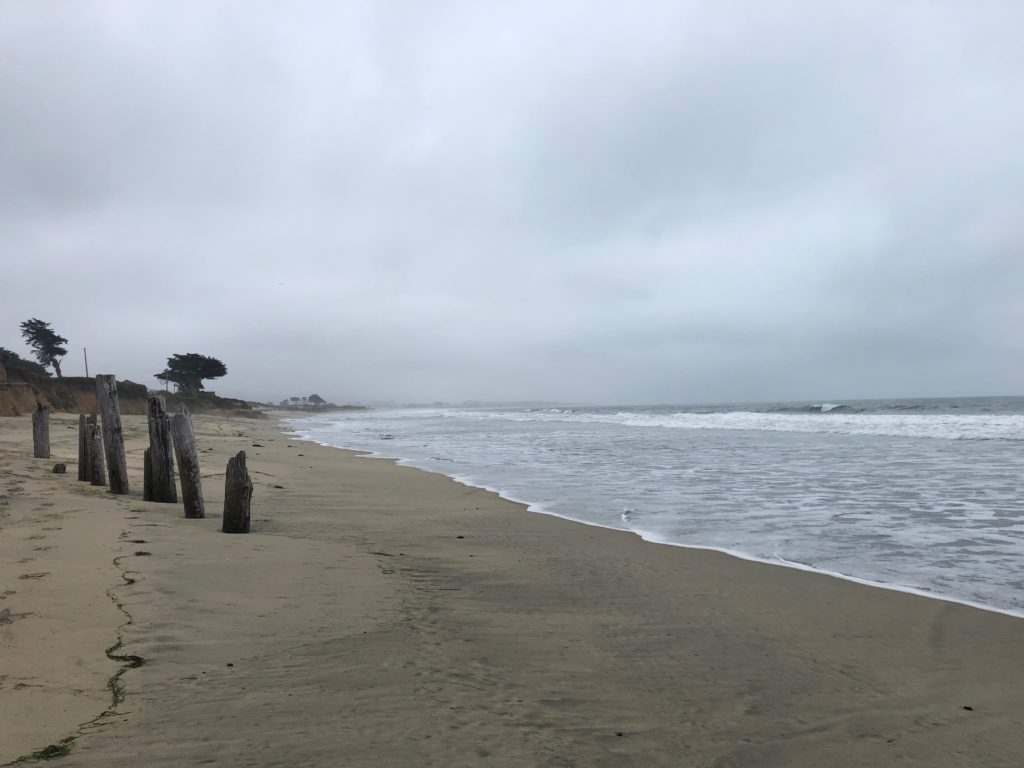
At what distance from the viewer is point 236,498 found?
697 centimetres

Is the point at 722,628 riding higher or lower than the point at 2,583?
lower

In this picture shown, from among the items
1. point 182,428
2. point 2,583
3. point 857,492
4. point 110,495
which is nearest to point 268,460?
point 110,495

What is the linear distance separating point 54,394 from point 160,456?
35418 millimetres

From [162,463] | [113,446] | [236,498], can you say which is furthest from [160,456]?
[236,498]

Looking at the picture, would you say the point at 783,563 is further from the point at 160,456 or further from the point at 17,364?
the point at 17,364

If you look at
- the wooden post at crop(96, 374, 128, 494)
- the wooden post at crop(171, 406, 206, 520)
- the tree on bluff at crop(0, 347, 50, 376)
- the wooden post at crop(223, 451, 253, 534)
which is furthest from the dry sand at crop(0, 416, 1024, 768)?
the tree on bluff at crop(0, 347, 50, 376)

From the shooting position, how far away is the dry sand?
263 centimetres

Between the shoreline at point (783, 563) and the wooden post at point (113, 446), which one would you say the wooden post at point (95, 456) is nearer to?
the wooden post at point (113, 446)

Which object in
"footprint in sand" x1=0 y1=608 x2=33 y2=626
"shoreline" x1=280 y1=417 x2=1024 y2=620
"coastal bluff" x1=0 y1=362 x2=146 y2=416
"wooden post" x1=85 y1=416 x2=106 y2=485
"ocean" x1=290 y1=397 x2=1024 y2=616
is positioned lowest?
"shoreline" x1=280 y1=417 x2=1024 y2=620

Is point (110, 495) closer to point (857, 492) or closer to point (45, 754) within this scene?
point (45, 754)

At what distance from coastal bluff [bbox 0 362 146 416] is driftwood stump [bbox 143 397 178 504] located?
22.5 meters

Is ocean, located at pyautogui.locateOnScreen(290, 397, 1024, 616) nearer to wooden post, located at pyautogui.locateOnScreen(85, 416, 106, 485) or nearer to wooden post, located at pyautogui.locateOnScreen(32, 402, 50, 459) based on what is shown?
wooden post, located at pyautogui.locateOnScreen(85, 416, 106, 485)

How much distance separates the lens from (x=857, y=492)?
33.3 feet

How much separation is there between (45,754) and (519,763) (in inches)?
69.0
